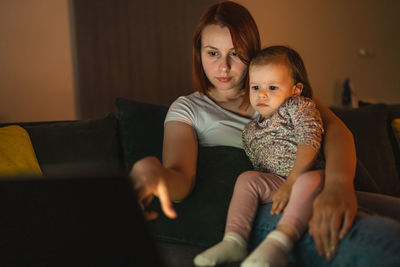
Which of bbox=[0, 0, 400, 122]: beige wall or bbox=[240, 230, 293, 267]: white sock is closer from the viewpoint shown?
bbox=[240, 230, 293, 267]: white sock

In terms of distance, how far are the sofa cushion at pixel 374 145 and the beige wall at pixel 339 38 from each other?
1673 mm

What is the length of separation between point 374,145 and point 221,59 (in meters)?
1.01

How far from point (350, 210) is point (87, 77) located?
84.7 inches

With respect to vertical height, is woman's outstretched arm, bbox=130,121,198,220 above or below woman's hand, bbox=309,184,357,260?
above

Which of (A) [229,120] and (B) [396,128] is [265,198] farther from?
(B) [396,128]

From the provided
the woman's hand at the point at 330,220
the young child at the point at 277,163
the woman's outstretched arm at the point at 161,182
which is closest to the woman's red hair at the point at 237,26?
the young child at the point at 277,163

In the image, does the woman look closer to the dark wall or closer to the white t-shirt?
the white t-shirt

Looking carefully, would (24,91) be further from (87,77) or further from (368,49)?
(368,49)

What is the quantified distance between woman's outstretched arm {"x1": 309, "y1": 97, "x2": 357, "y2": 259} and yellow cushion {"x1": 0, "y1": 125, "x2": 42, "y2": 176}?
697 mm

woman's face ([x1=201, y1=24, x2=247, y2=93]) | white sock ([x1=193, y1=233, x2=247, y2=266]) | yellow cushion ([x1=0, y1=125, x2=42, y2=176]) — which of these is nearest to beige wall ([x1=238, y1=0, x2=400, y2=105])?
woman's face ([x1=201, y1=24, x2=247, y2=93])

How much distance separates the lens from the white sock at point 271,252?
1.83 ft

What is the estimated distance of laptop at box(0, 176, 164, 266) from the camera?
1.41ft

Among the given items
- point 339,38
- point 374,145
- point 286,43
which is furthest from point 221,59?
point 339,38

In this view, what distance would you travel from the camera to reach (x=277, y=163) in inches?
35.8
